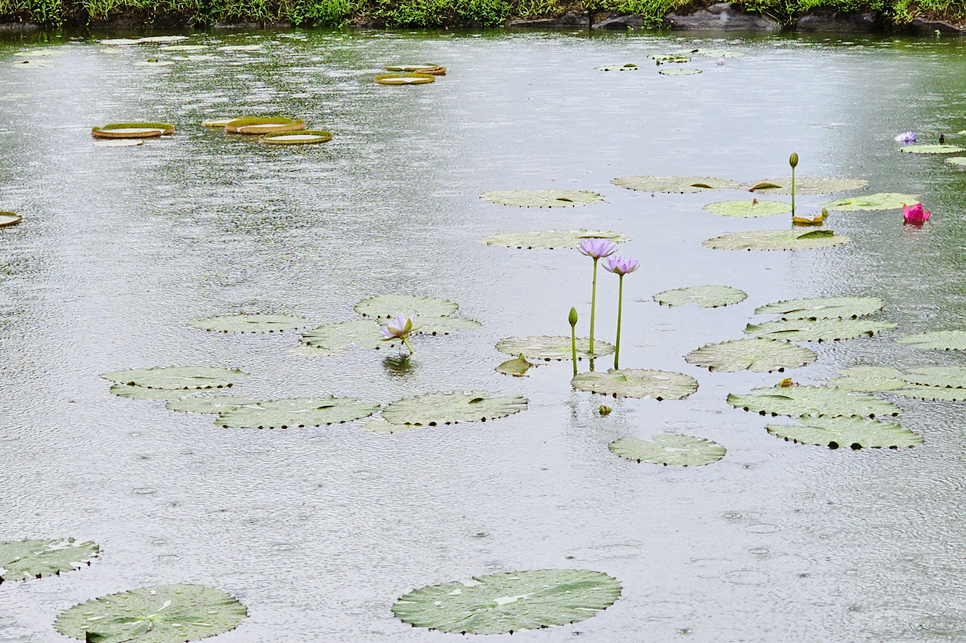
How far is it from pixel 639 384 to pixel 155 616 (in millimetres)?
1027

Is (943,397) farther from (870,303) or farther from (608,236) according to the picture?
(608,236)

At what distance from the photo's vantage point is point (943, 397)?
2.05 meters

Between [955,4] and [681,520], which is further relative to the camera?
[955,4]

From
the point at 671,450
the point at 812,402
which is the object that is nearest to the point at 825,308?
the point at 812,402

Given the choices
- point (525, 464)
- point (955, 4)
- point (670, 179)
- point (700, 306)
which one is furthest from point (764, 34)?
point (525, 464)

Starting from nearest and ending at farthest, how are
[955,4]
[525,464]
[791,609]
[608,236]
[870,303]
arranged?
[791,609] < [525,464] < [870,303] < [608,236] < [955,4]

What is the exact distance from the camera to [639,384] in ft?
7.06

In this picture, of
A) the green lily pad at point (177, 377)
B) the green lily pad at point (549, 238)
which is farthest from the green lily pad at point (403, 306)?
the green lily pad at point (549, 238)

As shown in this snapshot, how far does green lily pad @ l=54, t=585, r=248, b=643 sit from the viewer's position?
4.44ft

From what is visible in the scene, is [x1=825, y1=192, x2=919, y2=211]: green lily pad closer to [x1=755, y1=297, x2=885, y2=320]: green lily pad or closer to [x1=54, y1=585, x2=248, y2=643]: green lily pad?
[x1=755, y1=297, x2=885, y2=320]: green lily pad

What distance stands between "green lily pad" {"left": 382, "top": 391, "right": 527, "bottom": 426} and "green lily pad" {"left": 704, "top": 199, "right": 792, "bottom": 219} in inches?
65.1

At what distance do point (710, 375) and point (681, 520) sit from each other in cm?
63

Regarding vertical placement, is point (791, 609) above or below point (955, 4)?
below

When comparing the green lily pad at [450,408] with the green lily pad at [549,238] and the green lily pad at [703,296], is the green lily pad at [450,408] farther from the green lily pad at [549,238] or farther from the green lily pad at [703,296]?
the green lily pad at [549,238]
